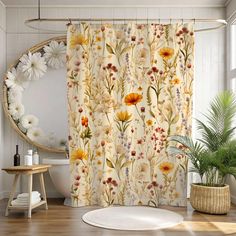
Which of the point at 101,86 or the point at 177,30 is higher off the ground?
the point at 177,30

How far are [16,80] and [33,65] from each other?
31 cm

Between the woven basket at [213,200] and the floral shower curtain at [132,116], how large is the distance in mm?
255

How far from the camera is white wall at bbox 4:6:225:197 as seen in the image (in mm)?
5012

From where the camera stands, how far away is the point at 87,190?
4109mm

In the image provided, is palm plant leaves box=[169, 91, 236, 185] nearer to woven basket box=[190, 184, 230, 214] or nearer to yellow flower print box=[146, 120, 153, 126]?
woven basket box=[190, 184, 230, 214]

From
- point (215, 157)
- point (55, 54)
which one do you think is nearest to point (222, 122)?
point (215, 157)

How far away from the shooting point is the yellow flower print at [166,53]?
13.4 feet

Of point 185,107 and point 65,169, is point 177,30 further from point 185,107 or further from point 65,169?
point 65,169

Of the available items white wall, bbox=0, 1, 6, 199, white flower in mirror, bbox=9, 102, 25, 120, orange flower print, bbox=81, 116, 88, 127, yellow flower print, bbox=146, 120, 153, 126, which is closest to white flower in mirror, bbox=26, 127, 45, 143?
white flower in mirror, bbox=9, 102, 25, 120

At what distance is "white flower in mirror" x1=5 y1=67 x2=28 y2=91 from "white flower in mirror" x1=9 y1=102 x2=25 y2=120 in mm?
215

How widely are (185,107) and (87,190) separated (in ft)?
4.75

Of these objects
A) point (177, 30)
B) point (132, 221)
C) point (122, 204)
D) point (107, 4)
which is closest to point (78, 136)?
point (122, 204)

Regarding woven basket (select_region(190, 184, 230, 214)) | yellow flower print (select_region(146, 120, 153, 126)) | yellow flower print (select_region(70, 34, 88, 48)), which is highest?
yellow flower print (select_region(70, 34, 88, 48))

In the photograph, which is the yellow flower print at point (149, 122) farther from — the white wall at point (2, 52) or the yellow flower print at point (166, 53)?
the white wall at point (2, 52)
